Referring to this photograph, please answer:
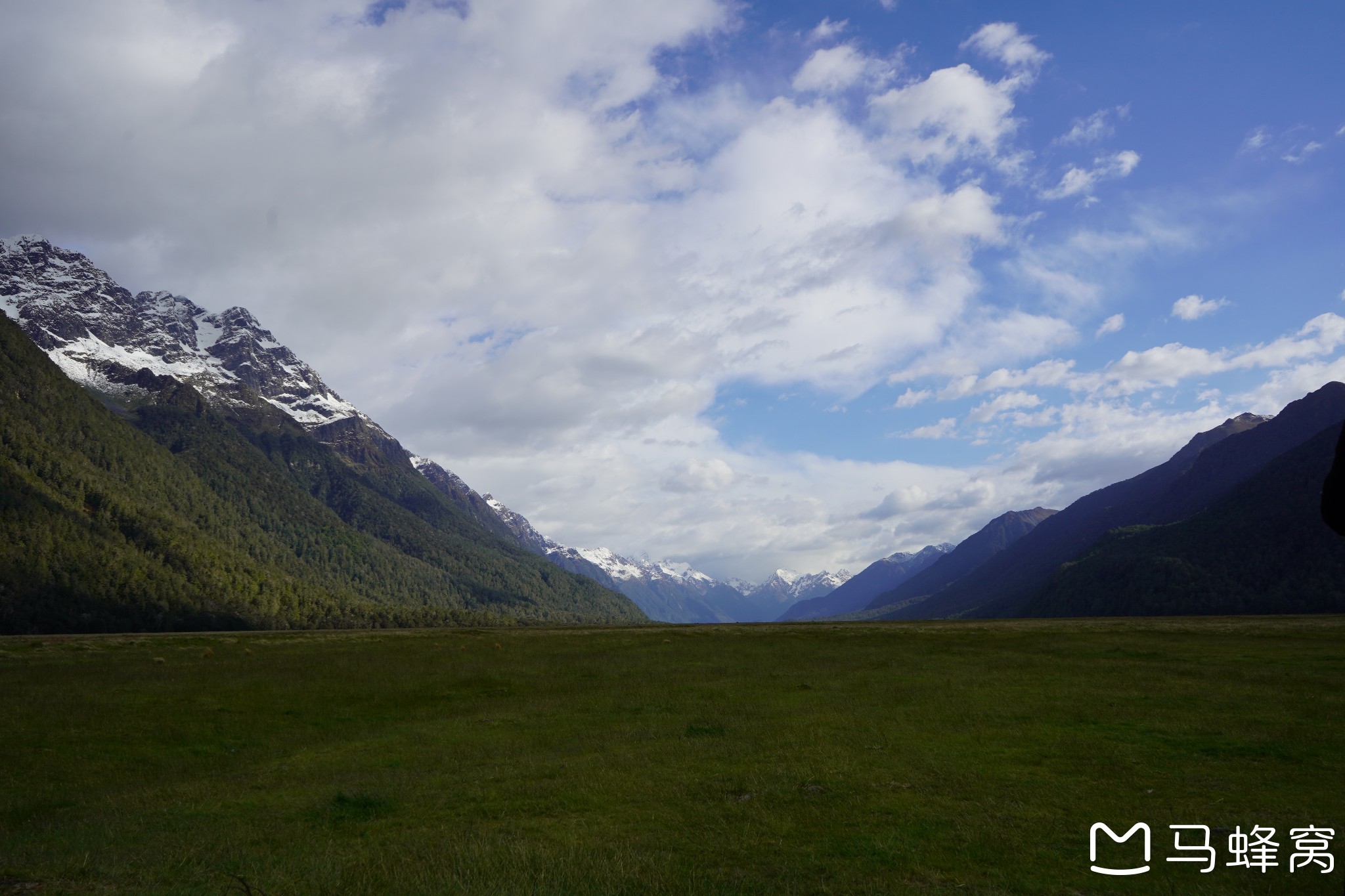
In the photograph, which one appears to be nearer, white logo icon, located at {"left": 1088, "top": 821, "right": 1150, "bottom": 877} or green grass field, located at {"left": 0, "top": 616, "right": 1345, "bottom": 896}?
green grass field, located at {"left": 0, "top": 616, "right": 1345, "bottom": 896}

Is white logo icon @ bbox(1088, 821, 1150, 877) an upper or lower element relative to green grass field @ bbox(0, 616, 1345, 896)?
upper

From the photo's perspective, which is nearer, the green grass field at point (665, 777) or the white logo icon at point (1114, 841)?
the green grass field at point (665, 777)

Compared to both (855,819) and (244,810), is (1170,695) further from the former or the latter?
(244,810)

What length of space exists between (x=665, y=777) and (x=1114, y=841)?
1132cm

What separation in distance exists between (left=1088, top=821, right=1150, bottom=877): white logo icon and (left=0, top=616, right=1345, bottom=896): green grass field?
0.71ft

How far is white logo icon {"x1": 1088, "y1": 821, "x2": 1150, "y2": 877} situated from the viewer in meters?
12.7

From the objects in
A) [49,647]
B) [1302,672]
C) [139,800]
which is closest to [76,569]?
[49,647]

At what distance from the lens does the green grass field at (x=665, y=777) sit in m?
12.5

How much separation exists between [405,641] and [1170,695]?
77.5m

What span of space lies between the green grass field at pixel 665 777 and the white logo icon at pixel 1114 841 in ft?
0.71

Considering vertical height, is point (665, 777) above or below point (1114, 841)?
below

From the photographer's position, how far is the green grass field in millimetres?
12539

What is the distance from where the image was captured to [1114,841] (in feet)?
47.0

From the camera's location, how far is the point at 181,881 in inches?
458
